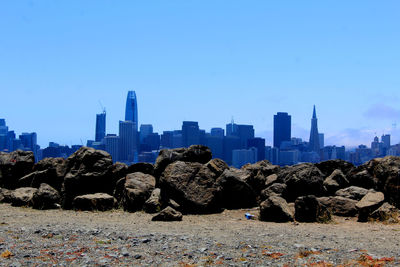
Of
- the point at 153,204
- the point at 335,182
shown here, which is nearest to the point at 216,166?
the point at 153,204

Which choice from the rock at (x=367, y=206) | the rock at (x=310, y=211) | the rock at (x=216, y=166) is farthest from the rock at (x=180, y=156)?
the rock at (x=367, y=206)

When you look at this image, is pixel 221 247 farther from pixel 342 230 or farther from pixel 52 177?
pixel 52 177

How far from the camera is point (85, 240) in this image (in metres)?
13.2

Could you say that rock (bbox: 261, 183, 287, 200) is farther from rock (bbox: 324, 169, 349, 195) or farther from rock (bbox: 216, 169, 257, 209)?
rock (bbox: 324, 169, 349, 195)

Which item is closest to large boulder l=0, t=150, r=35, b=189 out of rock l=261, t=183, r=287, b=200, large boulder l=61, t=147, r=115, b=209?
large boulder l=61, t=147, r=115, b=209

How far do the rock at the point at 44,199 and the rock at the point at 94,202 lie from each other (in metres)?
1.29

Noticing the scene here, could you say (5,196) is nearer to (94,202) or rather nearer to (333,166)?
(94,202)

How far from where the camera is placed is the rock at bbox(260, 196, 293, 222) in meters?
18.1

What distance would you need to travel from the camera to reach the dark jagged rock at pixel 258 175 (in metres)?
22.7

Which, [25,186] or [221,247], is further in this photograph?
[25,186]

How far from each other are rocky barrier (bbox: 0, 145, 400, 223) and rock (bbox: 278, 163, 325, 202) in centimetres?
5

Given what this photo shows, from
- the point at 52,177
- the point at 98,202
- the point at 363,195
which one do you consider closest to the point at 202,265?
the point at 98,202

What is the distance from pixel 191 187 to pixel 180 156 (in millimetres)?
3194

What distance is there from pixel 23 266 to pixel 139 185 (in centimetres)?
1084
